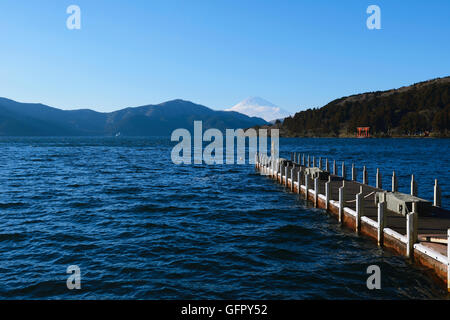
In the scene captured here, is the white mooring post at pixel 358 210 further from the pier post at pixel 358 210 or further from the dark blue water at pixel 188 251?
the dark blue water at pixel 188 251

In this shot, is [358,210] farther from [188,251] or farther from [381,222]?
[188,251]

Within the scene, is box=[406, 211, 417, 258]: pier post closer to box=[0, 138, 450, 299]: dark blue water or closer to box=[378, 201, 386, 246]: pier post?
box=[0, 138, 450, 299]: dark blue water

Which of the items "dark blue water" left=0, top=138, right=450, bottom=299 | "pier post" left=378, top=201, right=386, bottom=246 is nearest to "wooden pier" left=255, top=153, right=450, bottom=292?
"pier post" left=378, top=201, right=386, bottom=246

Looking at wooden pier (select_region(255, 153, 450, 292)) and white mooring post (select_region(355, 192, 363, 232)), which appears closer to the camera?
wooden pier (select_region(255, 153, 450, 292))

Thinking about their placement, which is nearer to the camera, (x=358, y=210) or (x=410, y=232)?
(x=410, y=232)

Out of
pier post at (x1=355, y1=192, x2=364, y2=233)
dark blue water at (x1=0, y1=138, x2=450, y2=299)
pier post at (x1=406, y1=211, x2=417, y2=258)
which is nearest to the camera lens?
dark blue water at (x1=0, y1=138, x2=450, y2=299)

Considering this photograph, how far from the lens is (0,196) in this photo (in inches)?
1147

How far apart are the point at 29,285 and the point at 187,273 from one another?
17.3ft

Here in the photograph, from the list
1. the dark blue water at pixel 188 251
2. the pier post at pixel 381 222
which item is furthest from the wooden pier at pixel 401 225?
the dark blue water at pixel 188 251

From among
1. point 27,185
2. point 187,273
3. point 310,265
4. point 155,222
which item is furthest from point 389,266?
point 27,185

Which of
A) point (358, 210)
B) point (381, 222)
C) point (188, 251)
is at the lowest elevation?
point (188, 251)

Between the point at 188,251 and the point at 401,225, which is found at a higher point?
the point at 401,225

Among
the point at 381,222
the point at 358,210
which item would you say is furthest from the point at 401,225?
the point at 358,210

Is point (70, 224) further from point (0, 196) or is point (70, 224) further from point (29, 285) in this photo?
point (0, 196)
